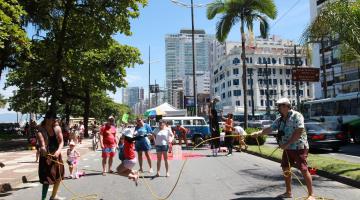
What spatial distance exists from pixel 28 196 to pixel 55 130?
2.34 m

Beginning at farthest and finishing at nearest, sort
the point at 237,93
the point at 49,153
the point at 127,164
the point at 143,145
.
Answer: the point at 237,93 → the point at 143,145 → the point at 127,164 → the point at 49,153

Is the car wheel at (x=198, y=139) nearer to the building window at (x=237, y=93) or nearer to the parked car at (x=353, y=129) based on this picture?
the parked car at (x=353, y=129)

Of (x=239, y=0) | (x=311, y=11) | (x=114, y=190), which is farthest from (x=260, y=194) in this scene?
(x=311, y=11)

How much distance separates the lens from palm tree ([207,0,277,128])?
30766 mm

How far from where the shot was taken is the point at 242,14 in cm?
3136

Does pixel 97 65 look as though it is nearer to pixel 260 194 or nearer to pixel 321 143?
pixel 321 143

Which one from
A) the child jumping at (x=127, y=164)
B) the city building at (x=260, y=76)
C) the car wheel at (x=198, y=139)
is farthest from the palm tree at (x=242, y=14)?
the city building at (x=260, y=76)

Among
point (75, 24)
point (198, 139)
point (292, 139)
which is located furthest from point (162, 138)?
point (75, 24)

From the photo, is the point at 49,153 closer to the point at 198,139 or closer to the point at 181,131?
the point at 181,131

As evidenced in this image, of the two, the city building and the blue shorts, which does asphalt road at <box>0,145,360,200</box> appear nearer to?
the blue shorts

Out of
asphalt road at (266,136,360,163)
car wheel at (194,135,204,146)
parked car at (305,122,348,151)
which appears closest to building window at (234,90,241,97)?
car wheel at (194,135,204,146)

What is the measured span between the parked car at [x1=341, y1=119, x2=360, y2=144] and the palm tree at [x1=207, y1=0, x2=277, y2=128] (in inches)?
249

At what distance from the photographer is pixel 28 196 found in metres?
11.0

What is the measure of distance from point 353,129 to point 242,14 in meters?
10.2
